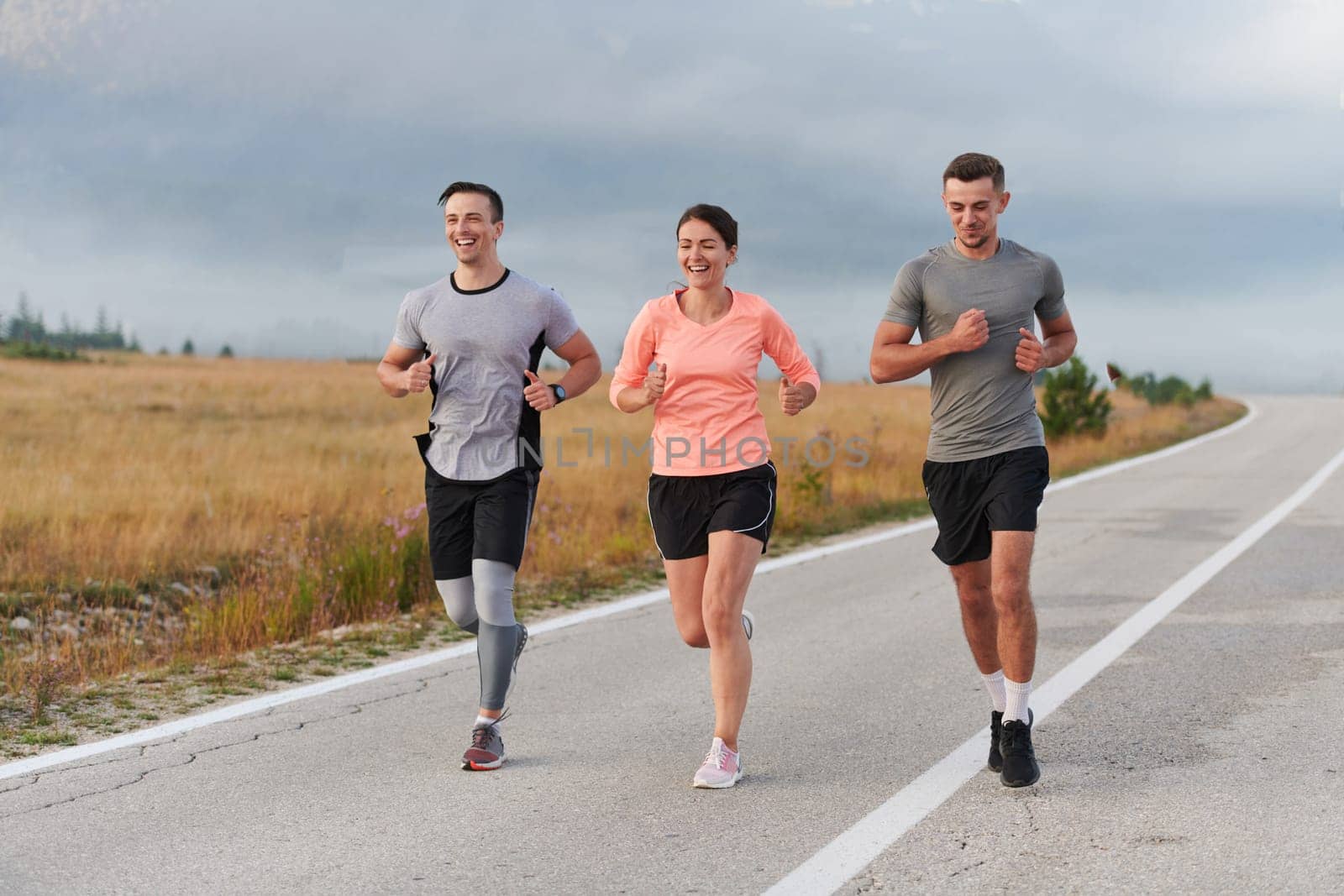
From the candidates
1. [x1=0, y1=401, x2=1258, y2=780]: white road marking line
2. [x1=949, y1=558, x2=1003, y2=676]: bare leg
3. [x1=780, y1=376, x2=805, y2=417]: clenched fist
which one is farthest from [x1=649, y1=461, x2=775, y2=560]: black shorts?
[x1=0, y1=401, x2=1258, y2=780]: white road marking line

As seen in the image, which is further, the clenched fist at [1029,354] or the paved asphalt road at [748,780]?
the clenched fist at [1029,354]

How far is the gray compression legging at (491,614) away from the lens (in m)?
5.25

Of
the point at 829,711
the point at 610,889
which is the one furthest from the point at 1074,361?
the point at 610,889

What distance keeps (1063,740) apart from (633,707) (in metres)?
1.86

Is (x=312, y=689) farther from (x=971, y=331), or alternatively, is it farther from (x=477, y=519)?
(x=971, y=331)

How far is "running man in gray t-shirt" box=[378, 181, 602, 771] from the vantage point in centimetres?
522

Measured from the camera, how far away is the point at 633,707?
6133mm

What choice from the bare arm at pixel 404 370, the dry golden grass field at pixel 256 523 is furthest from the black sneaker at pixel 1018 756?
the dry golden grass field at pixel 256 523

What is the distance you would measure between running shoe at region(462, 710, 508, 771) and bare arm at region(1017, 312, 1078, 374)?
2.35m

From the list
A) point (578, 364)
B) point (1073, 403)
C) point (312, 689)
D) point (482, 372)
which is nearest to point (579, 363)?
point (578, 364)

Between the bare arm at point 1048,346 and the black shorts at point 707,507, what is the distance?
3.27 feet

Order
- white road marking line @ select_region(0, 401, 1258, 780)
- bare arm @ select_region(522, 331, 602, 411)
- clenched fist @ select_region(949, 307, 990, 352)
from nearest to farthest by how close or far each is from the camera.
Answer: clenched fist @ select_region(949, 307, 990, 352) → white road marking line @ select_region(0, 401, 1258, 780) → bare arm @ select_region(522, 331, 602, 411)

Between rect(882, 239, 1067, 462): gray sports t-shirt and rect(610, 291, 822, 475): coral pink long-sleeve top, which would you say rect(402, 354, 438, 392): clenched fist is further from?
rect(882, 239, 1067, 462): gray sports t-shirt

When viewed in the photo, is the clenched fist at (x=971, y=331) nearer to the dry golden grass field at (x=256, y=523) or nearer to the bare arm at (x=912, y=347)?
the bare arm at (x=912, y=347)
